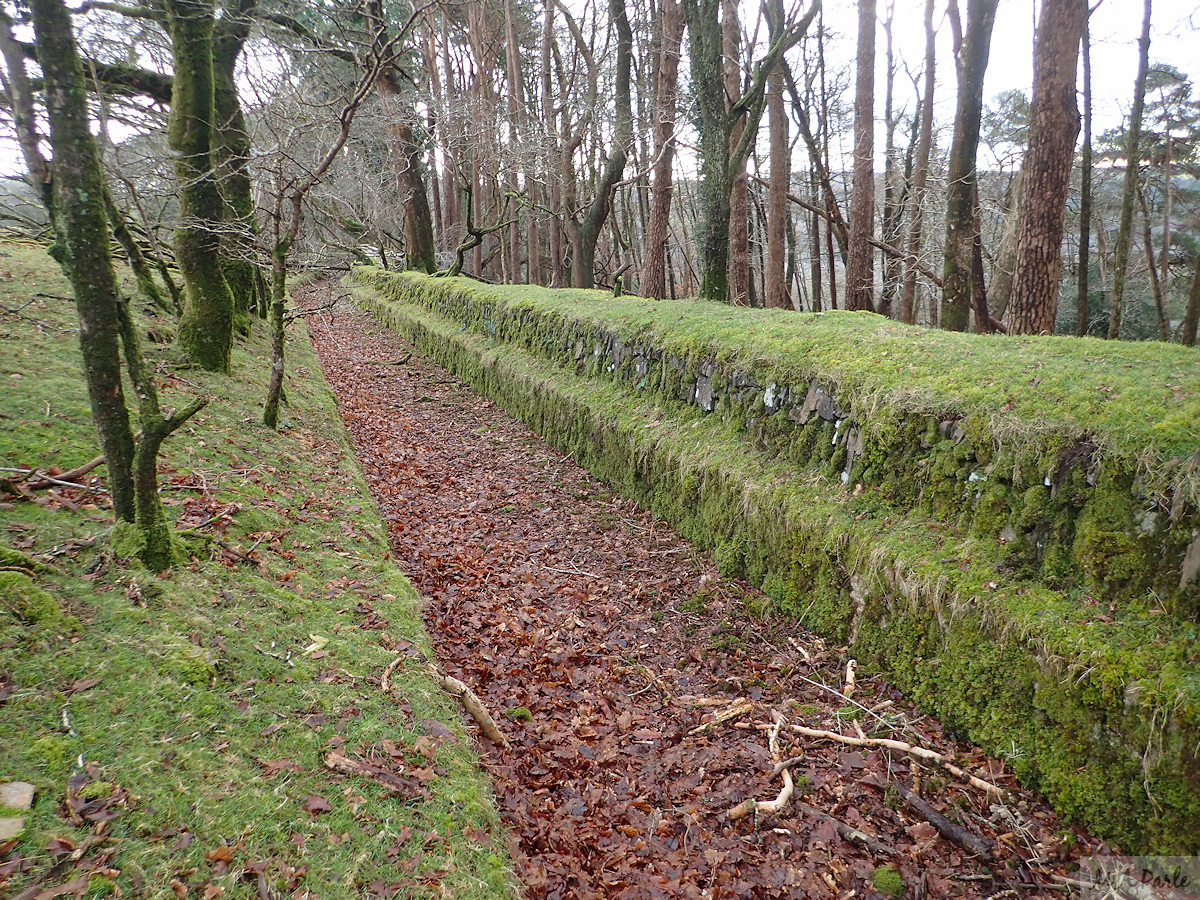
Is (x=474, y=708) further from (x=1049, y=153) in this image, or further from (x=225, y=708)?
(x=1049, y=153)

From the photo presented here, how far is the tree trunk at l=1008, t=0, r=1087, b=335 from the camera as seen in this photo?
6.31 m

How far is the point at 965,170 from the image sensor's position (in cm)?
746

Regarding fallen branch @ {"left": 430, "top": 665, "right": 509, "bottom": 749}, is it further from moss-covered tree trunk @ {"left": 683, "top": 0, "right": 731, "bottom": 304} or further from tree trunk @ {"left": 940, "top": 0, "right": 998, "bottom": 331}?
moss-covered tree trunk @ {"left": 683, "top": 0, "right": 731, "bottom": 304}

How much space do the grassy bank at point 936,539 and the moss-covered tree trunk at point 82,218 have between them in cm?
424

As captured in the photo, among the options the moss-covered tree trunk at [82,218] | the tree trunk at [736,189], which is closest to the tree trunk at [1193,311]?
the tree trunk at [736,189]

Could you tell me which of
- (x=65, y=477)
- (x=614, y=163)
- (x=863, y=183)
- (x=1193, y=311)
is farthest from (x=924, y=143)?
(x=65, y=477)

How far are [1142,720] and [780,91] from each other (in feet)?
46.1

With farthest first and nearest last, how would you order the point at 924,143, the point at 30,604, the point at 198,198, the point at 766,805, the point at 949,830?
1. the point at 924,143
2. the point at 198,198
3. the point at 766,805
4. the point at 949,830
5. the point at 30,604

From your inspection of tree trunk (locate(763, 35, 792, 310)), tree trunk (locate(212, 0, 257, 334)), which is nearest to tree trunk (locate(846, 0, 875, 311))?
tree trunk (locate(763, 35, 792, 310))

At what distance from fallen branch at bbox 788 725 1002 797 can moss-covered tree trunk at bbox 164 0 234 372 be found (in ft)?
24.7

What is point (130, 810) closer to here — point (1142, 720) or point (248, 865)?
point (248, 865)

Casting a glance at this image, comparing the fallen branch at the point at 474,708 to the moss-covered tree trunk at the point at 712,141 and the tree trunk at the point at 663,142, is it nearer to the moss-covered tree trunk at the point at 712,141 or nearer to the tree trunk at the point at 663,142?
the moss-covered tree trunk at the point at 712,141

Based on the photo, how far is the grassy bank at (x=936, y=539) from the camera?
2807 mm

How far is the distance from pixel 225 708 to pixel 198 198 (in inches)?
280
